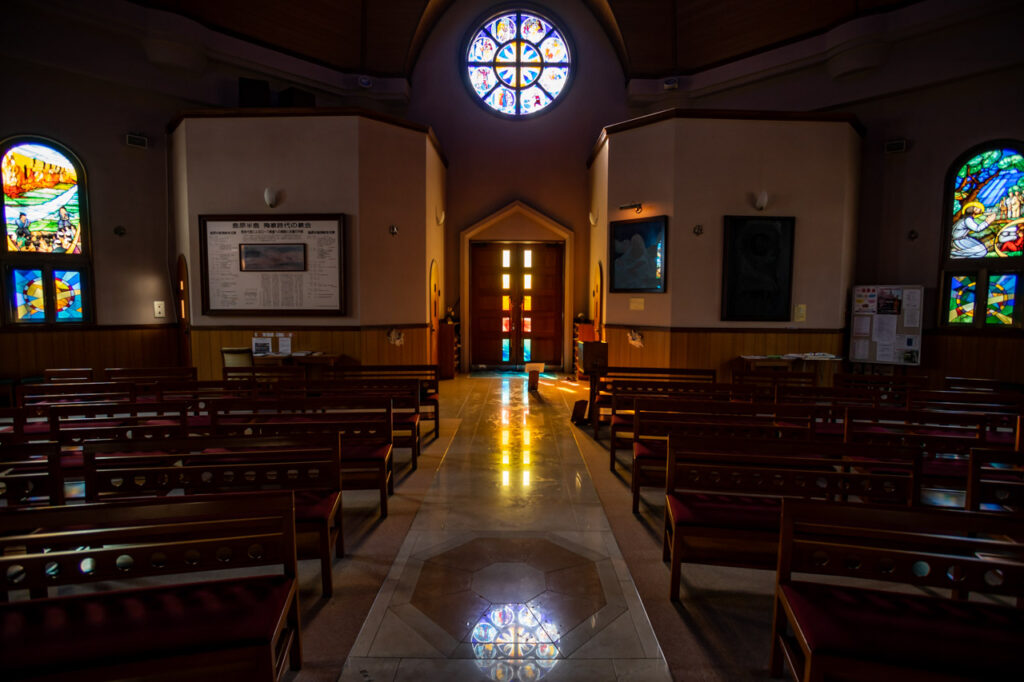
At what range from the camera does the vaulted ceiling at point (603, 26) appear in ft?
25.6

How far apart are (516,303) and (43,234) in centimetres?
740

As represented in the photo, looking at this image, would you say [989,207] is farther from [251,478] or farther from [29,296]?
[29,296]

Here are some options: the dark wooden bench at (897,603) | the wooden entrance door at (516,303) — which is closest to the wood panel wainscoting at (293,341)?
the wooden entrance door at (516,303)

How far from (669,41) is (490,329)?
6.27 metres

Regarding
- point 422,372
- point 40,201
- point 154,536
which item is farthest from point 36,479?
point 40,201

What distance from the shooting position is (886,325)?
688 centimetres

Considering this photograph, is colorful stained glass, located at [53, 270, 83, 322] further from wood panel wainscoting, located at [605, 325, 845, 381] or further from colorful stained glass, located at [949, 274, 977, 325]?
colorful stained glass, located at [949, 274, 977, 325]

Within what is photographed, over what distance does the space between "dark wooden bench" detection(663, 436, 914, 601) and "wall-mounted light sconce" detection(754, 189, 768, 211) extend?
541 cm

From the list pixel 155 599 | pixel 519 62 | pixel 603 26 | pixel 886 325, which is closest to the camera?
pixel 155 599

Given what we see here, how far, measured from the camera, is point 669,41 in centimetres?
902

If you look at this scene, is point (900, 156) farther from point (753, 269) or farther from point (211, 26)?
point (211, 26)

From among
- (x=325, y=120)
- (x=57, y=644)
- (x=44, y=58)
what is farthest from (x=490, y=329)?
(x=57, y=644)

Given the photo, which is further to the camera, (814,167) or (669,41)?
(669,41)

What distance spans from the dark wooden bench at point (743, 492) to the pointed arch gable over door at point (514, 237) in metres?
7.45
